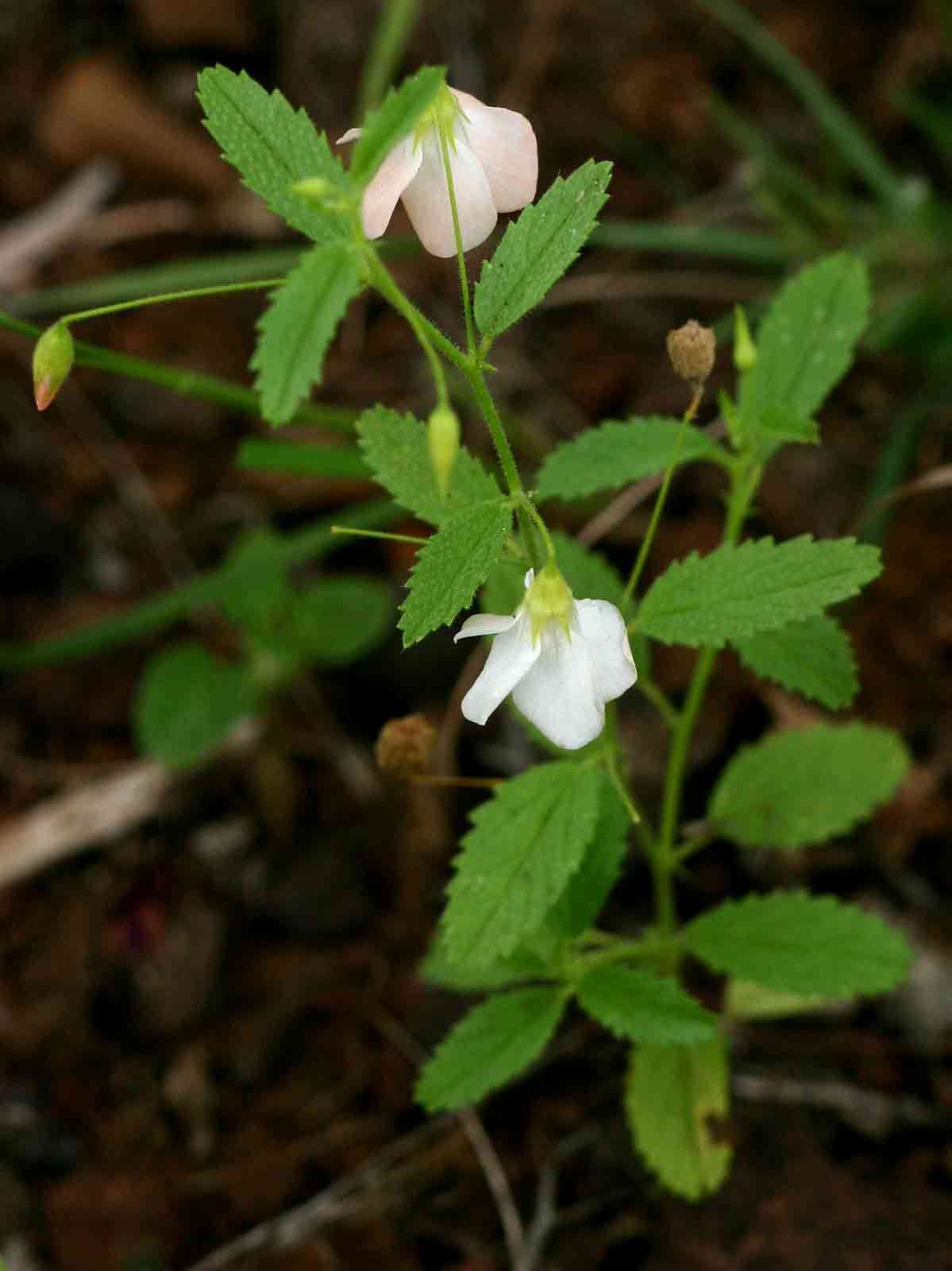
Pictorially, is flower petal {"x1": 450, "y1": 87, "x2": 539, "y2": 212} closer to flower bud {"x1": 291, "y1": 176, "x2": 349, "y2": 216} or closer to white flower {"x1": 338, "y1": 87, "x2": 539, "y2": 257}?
white flower {"x1": 338, "y1": 87, "x2": 539, "y2": 257}

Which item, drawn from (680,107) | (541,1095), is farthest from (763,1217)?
(680,107)

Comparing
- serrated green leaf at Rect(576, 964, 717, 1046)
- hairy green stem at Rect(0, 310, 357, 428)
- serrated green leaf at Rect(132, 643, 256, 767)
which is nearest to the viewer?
serrated green leaf at Rect(576, 964, 717, 1046)

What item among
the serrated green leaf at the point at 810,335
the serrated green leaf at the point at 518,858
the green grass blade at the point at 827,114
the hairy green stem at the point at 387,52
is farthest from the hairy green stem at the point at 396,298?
the green grass blade at the point at 827,114

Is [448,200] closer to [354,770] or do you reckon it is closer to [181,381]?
[181,381]

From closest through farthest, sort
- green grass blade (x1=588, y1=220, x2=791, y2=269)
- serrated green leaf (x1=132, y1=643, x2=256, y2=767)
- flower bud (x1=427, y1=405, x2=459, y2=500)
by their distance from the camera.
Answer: flower bud (x1=427, y1=405, x2=459, y2=500) → serrated green leaf (x1=132, y1=643, x2=256, y2=767) → green grass blade (x1=588, y1=220, x2=791, y2=269)

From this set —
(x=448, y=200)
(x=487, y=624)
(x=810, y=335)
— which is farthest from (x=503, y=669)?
(x=810, y=335)

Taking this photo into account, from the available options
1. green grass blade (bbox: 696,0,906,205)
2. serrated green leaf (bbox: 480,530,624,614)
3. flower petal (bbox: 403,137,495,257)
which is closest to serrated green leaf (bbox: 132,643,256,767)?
serrated green leaf (bbox: 480,530,624,614)

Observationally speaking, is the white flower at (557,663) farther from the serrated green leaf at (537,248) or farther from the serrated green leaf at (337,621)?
the serrated green leaf at (337,621)
